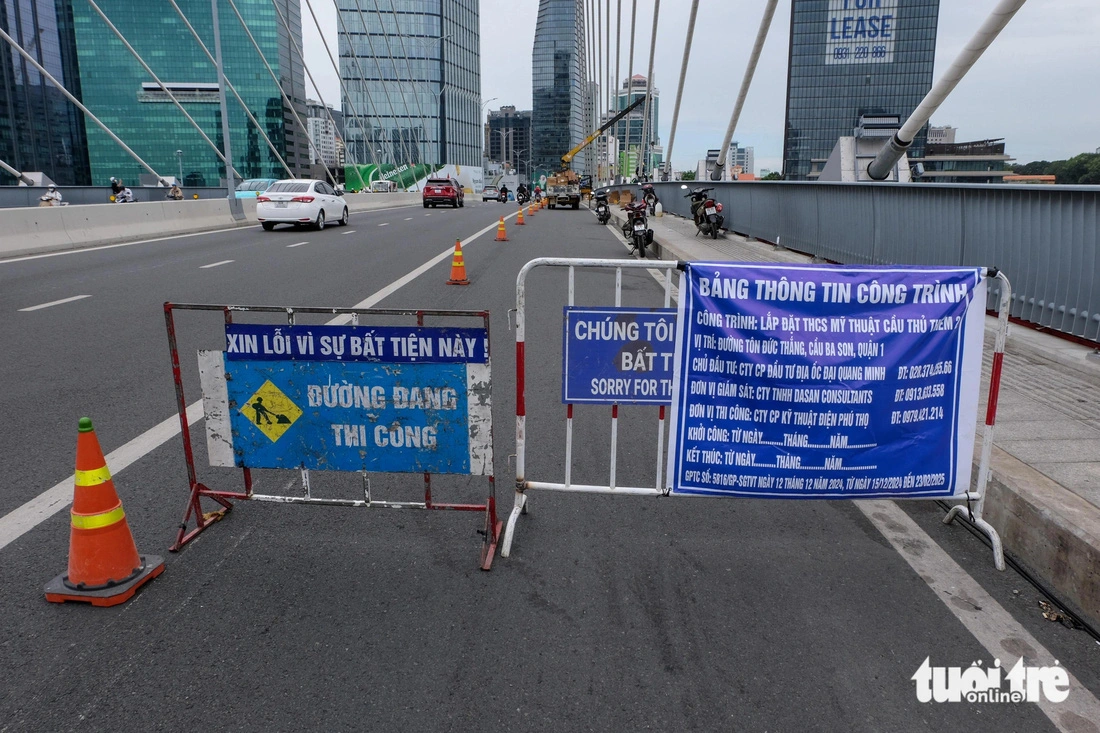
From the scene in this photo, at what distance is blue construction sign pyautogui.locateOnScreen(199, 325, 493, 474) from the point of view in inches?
159

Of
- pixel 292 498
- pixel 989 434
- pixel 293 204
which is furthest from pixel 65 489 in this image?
pixel 293 204

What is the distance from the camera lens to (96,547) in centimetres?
355

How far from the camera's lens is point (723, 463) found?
13.8 feet

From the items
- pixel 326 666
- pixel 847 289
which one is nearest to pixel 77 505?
pixel 326 666

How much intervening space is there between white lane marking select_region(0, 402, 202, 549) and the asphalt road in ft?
0.22

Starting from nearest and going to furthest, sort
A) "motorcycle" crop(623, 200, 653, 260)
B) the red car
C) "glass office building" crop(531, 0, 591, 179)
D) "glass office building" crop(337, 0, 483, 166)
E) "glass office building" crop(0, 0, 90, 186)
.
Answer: "motorcycle" crop(623, 200, 653, 260)
the red car
"glass office building" crop(0, 0, 90, 186)
"glass office building" crop(337, 0, 483, 166)
"glass office building" crop(531, 0, 591, 179)

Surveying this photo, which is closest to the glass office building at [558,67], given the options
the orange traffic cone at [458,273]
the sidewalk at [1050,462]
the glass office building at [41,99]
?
the glass office building at [41,99]

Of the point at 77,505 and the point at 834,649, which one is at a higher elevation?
the point at 77,505

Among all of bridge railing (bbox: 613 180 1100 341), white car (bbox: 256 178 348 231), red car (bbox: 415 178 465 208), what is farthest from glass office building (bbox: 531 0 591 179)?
bridge railing (bbox: 613 180 1100 341)

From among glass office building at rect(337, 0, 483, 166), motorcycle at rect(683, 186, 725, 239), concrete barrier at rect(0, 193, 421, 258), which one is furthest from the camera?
glass office building at rect(337, 0, 483, 166)

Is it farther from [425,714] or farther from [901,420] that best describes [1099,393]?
[425,714]

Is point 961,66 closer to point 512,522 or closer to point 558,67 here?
point 512,522

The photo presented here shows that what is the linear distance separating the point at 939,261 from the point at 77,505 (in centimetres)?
991

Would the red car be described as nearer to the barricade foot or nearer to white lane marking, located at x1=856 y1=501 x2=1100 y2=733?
the barricade foot
